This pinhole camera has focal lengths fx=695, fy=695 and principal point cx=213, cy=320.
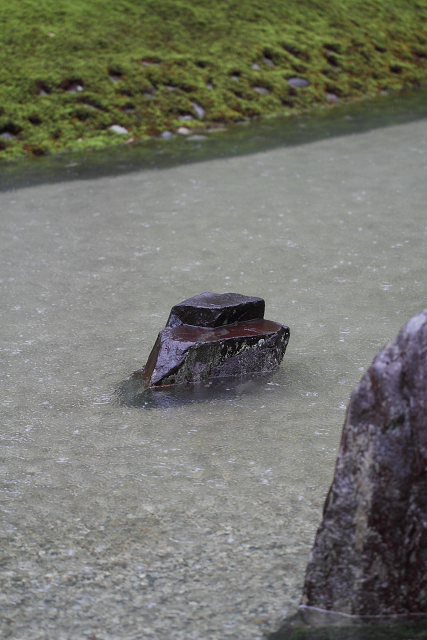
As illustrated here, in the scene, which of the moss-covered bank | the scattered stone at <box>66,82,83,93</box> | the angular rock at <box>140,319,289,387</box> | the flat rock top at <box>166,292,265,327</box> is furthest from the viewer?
the scattered stone at <box>66,82,83,93</box>

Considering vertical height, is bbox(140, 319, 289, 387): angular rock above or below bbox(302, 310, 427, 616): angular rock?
below

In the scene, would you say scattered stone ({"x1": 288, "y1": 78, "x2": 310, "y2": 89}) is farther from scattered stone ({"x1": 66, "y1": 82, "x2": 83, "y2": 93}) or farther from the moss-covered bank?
scattered stone ({"x1": 66, "y1": 82, "x2": 83, "y2": 93})

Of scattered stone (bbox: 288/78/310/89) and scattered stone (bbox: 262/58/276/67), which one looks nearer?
scattered stone (bbox: 288/78/310/89)

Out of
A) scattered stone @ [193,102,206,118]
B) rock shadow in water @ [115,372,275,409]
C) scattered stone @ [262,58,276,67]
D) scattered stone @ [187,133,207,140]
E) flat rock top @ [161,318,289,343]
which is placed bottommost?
rock shadow in water @ [115,372,275,409]

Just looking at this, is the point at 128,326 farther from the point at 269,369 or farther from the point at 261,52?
the point at 261,52

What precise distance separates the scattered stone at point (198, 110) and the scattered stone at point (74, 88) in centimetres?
160

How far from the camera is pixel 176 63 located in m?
10.4

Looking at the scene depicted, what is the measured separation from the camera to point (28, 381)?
11.4 ft

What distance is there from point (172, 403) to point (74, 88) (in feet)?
23.8

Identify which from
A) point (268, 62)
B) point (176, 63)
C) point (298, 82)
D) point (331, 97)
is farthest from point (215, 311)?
point (268, 62)

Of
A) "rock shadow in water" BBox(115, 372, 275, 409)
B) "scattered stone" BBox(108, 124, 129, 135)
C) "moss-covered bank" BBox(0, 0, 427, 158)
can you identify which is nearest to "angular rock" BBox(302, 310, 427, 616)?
"rock shadow in water" BBox(115, 372, 275, 409)

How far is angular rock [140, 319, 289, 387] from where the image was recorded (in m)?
3.40

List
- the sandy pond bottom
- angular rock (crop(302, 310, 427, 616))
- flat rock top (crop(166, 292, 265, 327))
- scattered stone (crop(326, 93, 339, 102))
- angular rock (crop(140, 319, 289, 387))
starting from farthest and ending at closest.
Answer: scattered stone (crop(326, 93, 339, 102)) < flat rock top (crop(166, 292, 265, 327)) < angular rock (crop(140, 319, 289, 387)) < the sandy pond bottom < angular rock (crop(302, 310, 427, 616))

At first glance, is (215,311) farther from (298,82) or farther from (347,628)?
(298,82)
